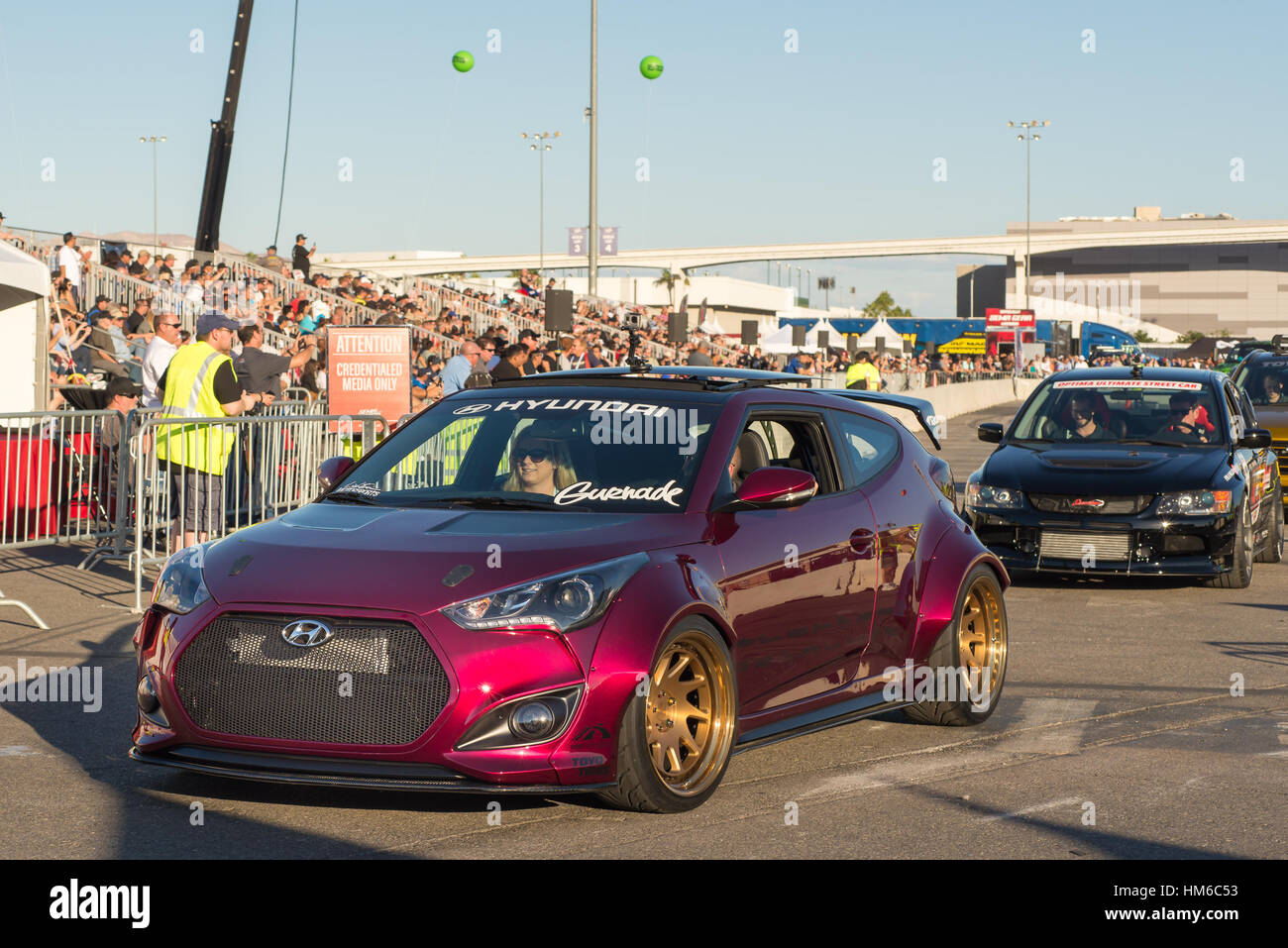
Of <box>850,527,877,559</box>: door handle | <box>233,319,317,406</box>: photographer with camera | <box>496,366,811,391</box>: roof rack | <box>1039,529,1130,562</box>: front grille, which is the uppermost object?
<box>233,319,317,406</box>: photographer with camera

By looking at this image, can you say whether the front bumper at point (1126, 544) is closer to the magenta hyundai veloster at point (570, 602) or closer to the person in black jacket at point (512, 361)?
the magenta hyundai veloster at point (570, 602)

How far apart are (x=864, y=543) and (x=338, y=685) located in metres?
2.52

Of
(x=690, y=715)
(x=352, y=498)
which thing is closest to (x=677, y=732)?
(x=690, y=715)

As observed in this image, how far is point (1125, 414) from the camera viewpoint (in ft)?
44.5

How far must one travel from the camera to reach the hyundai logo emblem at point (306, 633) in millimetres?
5465

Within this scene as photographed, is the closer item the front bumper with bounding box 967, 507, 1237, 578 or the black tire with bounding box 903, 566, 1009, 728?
the black tire with bounding box 903, 566, 1009, 728

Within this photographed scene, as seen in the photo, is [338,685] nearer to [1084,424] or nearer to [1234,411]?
[1084,424]

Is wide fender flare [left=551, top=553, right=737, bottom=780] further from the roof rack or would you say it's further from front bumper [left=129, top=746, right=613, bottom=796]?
the roof rack

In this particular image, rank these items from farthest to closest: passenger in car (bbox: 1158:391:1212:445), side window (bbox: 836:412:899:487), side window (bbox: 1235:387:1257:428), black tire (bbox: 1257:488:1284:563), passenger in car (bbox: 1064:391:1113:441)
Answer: black tire (bbox: 1257:488:1284:563)
side window (bbox: 1235:387:1257:428)
passenger in car (bbox: 1064:391:1113:441)
passenger in car (bbox: 1158:391:1212:445)
side window (bbox: 836:412:899:487)

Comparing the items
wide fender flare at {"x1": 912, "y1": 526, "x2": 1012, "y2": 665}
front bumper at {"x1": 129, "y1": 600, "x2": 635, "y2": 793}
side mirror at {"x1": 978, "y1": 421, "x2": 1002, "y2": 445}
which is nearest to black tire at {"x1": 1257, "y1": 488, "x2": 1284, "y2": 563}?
side mirror at {"x1": 978, "y1": 421, "x2": 1002, "y2": 445}

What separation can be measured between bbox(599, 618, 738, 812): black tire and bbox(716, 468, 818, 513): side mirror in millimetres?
552

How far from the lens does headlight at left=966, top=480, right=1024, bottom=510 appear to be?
12398 millimetres

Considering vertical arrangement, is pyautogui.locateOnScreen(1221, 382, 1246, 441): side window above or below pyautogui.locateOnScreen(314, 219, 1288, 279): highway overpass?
below
